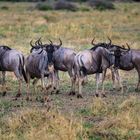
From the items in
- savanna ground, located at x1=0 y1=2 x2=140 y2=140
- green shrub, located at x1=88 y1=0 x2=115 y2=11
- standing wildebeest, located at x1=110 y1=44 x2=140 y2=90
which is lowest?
green shrub, located at x1=88 y1=0 x2=115 y2=11

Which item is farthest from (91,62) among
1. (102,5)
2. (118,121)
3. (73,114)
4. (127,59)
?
(102,5)

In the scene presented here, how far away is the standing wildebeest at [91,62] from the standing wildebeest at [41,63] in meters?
0.81

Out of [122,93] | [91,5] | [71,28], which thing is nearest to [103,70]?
[122,93]

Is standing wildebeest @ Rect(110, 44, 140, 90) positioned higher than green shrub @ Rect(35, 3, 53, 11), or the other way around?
standing wildebeest @ Rect(110, 44, 140, 90)

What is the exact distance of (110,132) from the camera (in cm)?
1087

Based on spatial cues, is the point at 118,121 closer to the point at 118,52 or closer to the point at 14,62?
the point at 14,62

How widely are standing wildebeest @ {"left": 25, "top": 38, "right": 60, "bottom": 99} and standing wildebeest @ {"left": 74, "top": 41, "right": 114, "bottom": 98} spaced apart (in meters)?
0.81

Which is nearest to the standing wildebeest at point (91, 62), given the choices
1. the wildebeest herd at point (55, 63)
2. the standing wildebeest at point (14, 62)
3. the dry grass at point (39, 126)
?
the wildebeest herd at point (55, 63)

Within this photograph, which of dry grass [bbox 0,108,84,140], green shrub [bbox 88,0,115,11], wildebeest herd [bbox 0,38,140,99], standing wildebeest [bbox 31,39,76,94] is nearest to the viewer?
dry grass [bbox 0,108,84,140]

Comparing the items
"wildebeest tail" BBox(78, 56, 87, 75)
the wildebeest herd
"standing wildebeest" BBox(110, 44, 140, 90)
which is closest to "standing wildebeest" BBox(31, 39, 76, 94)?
the wildebeest herd

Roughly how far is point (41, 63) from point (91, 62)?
1.45 metres

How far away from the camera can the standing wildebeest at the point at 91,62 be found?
14945 millimetres

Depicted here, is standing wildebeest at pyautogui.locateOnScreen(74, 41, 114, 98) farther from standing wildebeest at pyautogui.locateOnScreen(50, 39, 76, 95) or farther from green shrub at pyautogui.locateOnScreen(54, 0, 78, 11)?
green shrub at pyautogui.locateOnScreen(54, 0, 78, 11)

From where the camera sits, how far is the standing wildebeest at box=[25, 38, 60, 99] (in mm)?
14359
